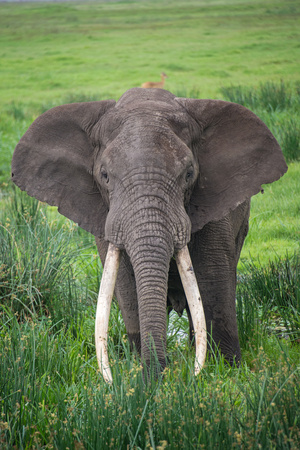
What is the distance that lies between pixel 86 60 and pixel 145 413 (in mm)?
26820

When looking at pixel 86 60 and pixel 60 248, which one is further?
pixel 86 60

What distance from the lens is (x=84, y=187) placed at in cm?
416

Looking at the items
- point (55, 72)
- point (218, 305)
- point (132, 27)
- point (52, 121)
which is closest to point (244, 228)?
point (218, 305)

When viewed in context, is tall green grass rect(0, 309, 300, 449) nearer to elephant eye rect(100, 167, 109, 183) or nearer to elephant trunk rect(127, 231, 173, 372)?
elephant trunk rect(127, 231, 173, 372)

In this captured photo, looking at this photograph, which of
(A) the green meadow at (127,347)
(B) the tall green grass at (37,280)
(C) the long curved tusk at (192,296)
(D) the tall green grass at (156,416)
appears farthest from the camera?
(B) the tall green grass at (37,280)

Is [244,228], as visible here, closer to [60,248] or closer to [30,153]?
[60,248]

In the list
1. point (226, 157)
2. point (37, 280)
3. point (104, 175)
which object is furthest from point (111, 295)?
point (37, 280)

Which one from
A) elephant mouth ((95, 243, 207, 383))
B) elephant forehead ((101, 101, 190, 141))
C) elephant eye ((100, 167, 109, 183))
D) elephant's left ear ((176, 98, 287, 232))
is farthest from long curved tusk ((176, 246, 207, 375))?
elephant forehead ((101, 101, 190, 141))

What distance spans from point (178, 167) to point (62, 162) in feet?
3.14

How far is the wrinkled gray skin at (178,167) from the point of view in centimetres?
375

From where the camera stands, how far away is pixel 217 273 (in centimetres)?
412

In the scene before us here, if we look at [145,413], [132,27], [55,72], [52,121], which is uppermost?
[132,27]

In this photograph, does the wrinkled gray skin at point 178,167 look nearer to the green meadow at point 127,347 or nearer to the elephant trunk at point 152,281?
the elephant trunk at point 152,281

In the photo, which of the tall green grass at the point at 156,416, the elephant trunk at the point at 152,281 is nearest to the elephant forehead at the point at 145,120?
the elephant trunk at the point at 152,281
